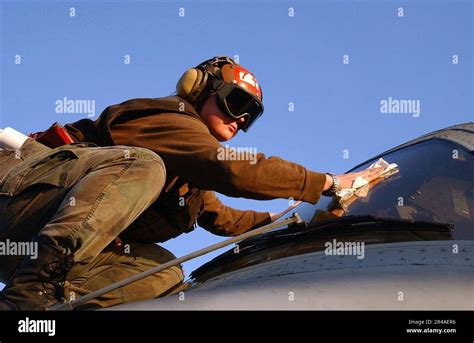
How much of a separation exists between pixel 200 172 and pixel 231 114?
79 centimetres

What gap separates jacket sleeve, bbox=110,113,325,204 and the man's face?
384mm

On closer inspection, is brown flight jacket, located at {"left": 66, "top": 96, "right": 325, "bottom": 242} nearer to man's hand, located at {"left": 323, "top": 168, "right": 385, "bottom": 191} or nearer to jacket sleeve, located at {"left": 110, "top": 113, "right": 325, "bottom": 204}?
jacket sleeve, located at {"left": 110, "top": 113, "right": 325, "bottom": 204}

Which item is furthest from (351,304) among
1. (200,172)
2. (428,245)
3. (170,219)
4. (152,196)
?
(170,219)

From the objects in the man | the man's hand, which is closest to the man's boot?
the man

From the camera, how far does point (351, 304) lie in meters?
3.26

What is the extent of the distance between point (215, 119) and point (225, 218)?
1.17 m

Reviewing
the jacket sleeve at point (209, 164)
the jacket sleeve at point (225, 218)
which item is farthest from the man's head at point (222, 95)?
the jacket sleeve at point (225, 218)

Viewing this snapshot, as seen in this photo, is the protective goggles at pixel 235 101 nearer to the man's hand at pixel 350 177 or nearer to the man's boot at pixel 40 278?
the man's hand at pixel 350 177

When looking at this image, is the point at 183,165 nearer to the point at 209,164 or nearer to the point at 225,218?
the point at 209,164

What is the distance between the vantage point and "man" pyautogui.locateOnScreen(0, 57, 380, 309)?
376 cm

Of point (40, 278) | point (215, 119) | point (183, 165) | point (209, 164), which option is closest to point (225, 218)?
point (215, 119)

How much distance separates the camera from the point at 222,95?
17.2ft
